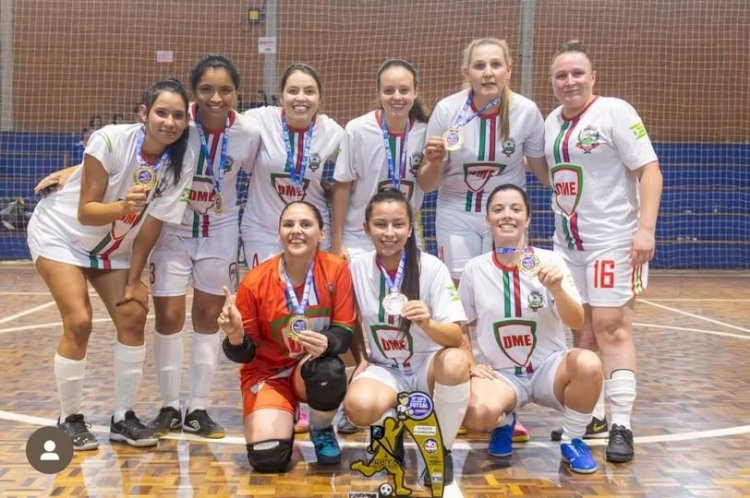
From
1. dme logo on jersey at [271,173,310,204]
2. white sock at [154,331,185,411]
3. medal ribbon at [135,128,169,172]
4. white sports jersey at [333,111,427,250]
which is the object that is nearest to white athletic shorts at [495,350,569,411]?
white sports jersey at [333,111,427,250]

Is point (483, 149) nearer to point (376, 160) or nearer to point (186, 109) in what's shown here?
point (376, 160)

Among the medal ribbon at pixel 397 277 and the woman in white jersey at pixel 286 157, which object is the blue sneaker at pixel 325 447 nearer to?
the medal ribbon at pixel 397 277

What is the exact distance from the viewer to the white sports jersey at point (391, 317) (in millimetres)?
3130

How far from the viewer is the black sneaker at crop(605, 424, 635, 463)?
10.4 feet

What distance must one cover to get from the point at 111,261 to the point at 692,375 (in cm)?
358

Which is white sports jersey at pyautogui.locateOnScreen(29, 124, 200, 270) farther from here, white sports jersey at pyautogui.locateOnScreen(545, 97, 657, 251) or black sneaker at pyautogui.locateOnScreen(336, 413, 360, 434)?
white sports jersey at pyautogui.locateOnScreen(545, 97, 657, 251)

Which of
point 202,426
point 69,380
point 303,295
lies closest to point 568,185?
point 303,295

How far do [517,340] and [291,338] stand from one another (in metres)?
0.95

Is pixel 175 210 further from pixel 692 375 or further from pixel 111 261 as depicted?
pixel 692 375

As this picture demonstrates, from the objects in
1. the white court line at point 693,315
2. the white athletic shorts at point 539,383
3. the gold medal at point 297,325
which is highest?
the gold medal at point 297,325

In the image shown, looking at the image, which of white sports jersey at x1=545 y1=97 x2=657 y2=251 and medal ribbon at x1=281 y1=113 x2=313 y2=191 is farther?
medal ribbon at x1=281 y1=113 x2=313 y2=191

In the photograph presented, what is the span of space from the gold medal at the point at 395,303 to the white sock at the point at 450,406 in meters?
0.33

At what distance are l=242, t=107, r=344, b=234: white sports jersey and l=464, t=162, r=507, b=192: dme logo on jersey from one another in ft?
2.15

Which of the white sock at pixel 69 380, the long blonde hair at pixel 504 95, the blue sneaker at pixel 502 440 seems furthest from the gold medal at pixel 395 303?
the white sock at pixel 69 380
